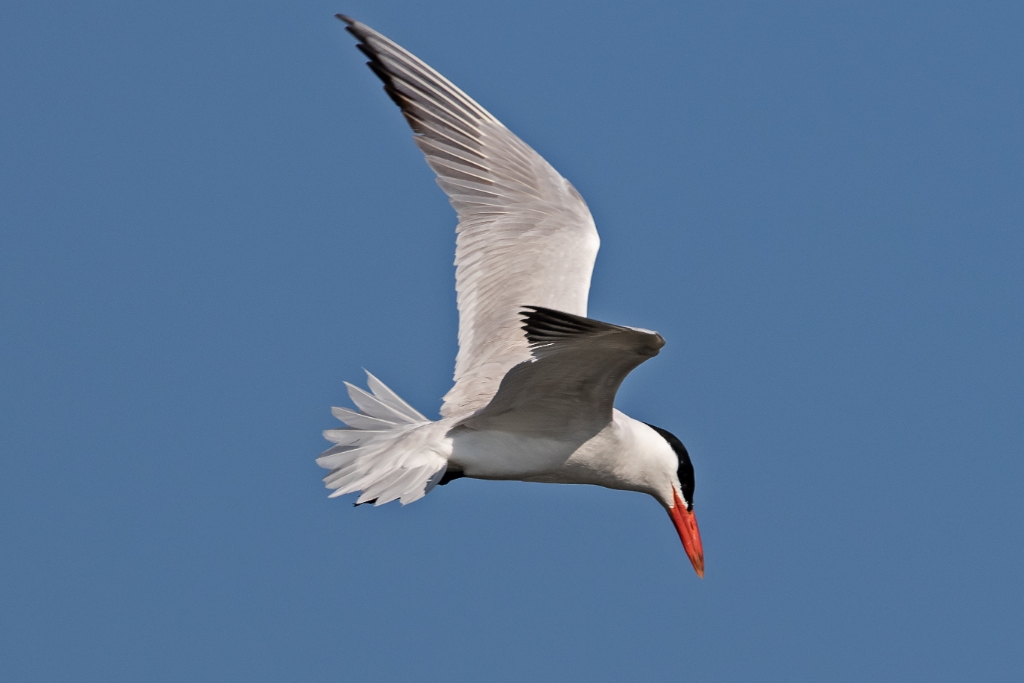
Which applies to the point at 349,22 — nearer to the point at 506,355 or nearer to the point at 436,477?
the point at 506,355

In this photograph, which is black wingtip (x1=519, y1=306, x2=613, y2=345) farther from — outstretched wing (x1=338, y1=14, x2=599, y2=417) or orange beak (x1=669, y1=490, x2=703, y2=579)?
orange beak (x1=669, y1=490, x2=703, y2=579)

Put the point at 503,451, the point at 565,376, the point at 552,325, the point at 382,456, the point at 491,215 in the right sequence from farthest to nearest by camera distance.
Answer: the point at 491,215
the point at 503,451
the point at 382,456
the point at 565,376
the point at 552,325

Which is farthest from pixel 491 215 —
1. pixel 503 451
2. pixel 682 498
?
pixel 682 498

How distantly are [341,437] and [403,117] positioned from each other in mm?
2184

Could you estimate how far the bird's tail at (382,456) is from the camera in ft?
18.8

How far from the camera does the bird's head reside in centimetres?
648

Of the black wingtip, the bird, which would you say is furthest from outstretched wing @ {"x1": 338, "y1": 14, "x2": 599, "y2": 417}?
the black wingtip

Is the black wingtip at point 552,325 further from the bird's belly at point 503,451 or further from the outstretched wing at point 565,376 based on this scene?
the bird's belly at point 503,451

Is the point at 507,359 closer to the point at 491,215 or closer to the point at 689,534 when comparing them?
the point at 491,215

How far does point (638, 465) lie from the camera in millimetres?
6344

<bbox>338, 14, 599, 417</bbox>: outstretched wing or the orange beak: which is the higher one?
<bbox>338, 14, 599, 417</bbox>: outstretched wing

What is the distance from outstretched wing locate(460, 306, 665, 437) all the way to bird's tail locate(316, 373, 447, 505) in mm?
251

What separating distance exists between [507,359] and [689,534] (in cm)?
137

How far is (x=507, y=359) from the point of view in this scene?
6695 mm
